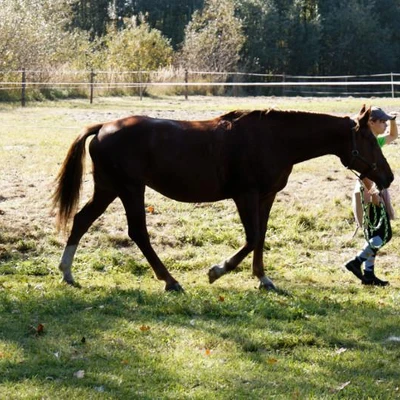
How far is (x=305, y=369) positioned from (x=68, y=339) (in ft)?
5.65

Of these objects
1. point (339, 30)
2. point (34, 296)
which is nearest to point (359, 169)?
point (34, 296)

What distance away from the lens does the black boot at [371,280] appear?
801cm

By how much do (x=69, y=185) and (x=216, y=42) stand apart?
140 feet

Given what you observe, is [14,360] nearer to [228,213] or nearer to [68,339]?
[68,339]

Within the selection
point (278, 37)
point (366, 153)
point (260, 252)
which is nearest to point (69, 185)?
point (260, 252)

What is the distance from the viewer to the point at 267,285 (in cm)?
758

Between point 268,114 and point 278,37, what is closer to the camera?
point 268,114

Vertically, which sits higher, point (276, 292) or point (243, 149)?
point (243, 149)

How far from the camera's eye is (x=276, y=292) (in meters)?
7.41

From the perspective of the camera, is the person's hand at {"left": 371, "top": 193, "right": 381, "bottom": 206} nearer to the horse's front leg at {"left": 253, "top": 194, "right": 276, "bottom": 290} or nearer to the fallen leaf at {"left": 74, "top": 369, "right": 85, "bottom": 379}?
the horse's front leg at {"left": 253, "top": 194, "right": 276, "bottom": 290}

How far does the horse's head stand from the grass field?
1.19 meters

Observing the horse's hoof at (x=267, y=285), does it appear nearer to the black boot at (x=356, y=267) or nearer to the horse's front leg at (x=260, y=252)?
the horse's front leg at (x=260, y=252)

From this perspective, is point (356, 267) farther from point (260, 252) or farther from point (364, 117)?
point (364, 117)

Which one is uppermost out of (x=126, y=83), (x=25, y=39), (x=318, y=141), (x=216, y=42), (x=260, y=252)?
(x=216, y=42)
